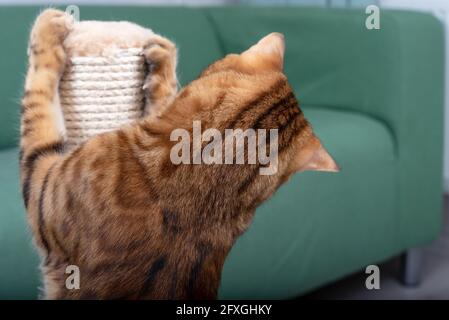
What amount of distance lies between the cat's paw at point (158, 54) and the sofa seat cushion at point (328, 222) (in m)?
0.28

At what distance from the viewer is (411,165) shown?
1.00 metres

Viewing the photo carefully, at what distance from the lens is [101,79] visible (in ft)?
1.56

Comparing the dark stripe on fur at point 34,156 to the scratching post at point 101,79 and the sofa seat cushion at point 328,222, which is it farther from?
the sofa seat cushion at point 328,222

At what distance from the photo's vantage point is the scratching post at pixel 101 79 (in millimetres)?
474

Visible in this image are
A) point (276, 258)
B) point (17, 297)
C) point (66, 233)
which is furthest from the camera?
point (276, 258)

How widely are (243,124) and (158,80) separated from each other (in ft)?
0.25

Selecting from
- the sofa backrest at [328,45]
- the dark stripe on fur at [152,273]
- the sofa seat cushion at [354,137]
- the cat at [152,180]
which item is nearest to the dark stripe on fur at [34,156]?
the cat at [152,180]

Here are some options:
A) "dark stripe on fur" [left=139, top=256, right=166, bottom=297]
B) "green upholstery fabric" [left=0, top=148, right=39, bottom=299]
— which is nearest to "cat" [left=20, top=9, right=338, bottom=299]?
"dark stripe on fur" [left=139, top=256, right=166, bottom=297]

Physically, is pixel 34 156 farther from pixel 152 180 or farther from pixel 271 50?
pixel 271 50

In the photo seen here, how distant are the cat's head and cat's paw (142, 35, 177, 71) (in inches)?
1.0

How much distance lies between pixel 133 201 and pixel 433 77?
0.61 meters

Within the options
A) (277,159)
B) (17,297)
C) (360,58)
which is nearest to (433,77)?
(360,58)

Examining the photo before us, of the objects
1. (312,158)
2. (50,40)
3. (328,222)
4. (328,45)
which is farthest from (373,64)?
(50,40)

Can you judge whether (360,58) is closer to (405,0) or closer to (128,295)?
(405,0)
